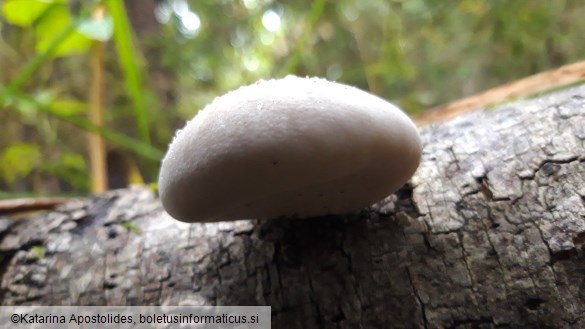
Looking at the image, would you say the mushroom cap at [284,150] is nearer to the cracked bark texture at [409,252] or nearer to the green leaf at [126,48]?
the cracked bark texture at [409,252]

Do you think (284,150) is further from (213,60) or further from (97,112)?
(213,60)

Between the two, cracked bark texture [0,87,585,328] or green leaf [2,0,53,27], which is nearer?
cracked bark texture [0,87,585,328]

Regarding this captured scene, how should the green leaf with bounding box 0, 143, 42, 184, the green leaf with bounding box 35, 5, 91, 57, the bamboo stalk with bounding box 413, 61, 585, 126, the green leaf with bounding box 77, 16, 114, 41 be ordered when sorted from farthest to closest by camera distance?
the green leaf with bounding box 0, 143, 42, 184 < the green leaf with bounding box 35, 5, 91, 57 < the green leaf with bounding box 77, 16, 114, 41 < the bamboo stalk with bounding box 413, 61, 585, 126

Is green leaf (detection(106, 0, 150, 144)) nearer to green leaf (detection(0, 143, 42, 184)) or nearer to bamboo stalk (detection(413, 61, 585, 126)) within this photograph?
green leaf (detection(0, 143, 42, 184))

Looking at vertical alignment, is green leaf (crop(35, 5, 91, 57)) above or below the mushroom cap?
above

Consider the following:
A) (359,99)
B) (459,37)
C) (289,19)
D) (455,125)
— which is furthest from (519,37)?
(359,99)

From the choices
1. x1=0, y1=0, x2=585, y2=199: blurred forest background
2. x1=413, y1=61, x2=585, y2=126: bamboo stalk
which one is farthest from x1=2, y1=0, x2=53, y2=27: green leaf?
x1=413, y1=61, x2=585, y2=126: bamboo stalk

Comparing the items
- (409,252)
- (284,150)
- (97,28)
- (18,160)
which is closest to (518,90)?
(409,252)
